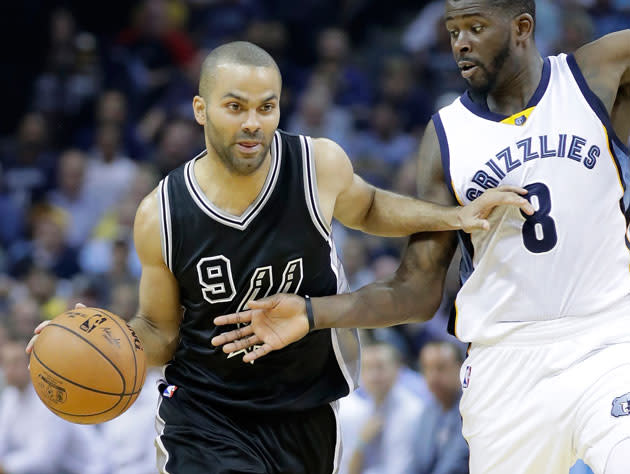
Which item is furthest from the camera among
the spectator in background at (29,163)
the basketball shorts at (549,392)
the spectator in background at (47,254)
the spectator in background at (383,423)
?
the spectator in background at (29,163)

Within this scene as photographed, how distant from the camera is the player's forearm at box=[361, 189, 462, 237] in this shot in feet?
13.6

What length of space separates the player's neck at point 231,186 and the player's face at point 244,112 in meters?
0.09

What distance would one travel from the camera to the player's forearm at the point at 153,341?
14.3 feet

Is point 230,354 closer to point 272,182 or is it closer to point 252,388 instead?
point 252,388

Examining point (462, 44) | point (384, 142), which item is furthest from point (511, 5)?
point (384, 142)

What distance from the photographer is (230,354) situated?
417 cm

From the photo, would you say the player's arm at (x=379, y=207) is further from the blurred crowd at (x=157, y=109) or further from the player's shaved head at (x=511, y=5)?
the blurred crowd at (x=157, y=109)

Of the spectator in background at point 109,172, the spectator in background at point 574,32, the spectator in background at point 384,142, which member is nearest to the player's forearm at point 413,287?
the spectator in background at point 384,142

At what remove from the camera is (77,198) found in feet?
34.1

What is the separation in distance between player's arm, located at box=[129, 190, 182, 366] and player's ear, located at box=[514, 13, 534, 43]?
1.61 meters

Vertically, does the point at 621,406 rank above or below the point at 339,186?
below

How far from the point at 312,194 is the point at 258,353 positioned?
0.69 metres

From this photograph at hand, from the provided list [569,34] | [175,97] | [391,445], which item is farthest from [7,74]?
[391,445]

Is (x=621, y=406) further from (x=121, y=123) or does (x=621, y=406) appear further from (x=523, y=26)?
(x=121, y=123)
